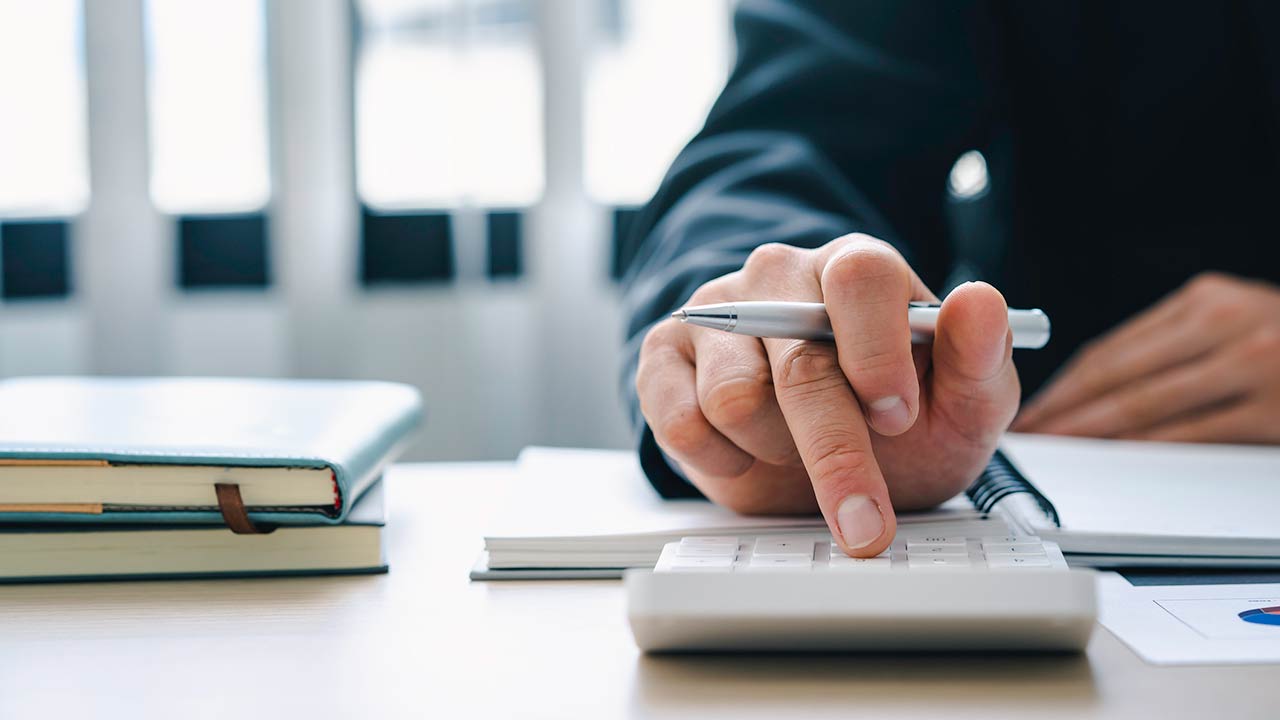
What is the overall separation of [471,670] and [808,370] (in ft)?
0.58

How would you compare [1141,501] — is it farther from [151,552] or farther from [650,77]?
[650,77]

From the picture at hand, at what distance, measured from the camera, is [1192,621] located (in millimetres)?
366

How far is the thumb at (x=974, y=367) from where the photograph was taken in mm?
406

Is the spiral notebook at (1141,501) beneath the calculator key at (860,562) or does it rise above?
beneath

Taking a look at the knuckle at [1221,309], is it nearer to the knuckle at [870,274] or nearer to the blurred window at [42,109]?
the knuckle at [870,274]

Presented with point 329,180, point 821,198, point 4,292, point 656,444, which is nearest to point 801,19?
point 821,198

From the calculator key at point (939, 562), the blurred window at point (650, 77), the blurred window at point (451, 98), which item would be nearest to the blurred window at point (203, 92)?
the blurred window at point (451, 98)

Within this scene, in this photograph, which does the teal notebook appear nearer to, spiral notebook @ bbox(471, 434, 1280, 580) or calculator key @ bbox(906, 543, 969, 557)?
spiral notebook @ bbox(471, 434, 1280, 580)

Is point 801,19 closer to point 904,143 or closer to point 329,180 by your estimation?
point 904,143

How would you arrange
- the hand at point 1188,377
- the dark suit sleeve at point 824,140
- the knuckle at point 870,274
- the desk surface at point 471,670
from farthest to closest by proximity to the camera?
the hand at point 1188,377 < the dark suit sleeve at point 824,140 < the knuckle at point 870,274 < the desk surface at point 471,670

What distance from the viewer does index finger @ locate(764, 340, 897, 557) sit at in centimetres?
38

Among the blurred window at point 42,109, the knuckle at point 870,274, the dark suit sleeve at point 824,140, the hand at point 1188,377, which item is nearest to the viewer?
the knuckle at point 870,274

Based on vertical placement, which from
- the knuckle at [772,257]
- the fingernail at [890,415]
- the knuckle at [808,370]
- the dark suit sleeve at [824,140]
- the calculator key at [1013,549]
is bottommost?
the calculator key at [1013,549]

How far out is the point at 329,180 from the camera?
1.38 meters
